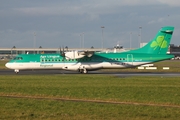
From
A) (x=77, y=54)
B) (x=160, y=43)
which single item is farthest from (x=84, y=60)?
(x=160, y=43)

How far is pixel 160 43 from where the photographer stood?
178 ft

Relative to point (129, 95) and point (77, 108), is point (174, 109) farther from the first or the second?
point (129, 95)

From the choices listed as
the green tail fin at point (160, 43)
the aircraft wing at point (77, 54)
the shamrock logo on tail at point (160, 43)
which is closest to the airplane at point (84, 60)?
the aircraft wing at point (77, 54)

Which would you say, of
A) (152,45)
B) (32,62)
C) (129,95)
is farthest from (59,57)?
(129,95)

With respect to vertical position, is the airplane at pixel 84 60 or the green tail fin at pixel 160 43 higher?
the green tail fin at pixel 160 43

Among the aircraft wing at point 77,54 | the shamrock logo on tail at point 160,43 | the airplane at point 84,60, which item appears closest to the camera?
the aircraft wing at point 77,54

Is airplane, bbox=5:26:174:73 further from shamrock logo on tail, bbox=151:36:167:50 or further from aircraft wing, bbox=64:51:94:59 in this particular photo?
shamrock logo on tail, bbox=151:36:167:50

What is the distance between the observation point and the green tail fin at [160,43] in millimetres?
54094

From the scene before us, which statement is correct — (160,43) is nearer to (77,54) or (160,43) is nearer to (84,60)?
(84,60)

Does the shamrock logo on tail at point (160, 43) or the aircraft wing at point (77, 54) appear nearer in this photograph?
the aircraft wing at point (77, 54)

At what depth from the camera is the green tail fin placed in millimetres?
54094

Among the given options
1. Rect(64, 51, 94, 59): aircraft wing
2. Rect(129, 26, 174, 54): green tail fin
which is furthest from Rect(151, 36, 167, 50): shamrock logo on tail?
Rect(64, 51, 94, 59): aircraft wing

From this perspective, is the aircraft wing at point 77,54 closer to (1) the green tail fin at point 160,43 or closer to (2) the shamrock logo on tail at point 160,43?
(1) the green tail fin at point 160,43

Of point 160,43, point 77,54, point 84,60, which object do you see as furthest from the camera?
point 160,43
